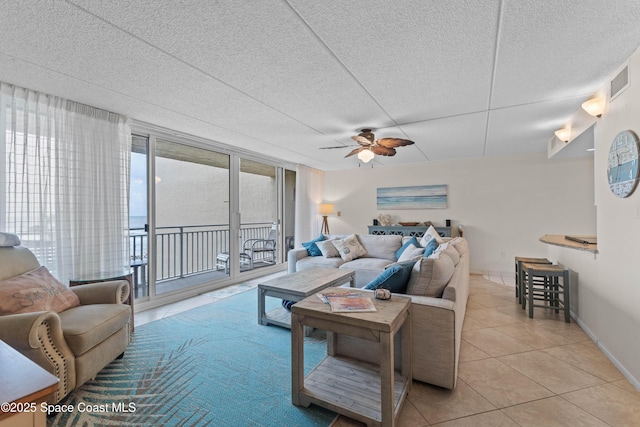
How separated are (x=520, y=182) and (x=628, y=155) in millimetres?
3490

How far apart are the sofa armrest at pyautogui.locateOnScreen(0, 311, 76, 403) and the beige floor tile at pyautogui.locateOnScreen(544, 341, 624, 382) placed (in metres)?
3.61

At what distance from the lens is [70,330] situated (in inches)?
69.2

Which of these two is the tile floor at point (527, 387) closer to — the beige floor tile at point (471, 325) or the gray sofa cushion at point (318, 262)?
the beige floor tile at point (471, 325)

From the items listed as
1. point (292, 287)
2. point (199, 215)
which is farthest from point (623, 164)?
point (199, 215)

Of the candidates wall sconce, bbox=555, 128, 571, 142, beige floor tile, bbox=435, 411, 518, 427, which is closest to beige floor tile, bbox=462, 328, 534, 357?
beige floor tile, bbox=435, 411, 518, 427

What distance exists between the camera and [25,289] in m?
1.92

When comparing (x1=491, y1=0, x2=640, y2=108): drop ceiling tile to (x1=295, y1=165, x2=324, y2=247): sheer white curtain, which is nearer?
(x1=491, y1=0, x2=640, y2=108): drop ceiling tile

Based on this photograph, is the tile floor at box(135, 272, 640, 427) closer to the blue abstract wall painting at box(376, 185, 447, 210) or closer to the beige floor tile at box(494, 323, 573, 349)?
the beige floor tile at box(494, 323, 573, 349)

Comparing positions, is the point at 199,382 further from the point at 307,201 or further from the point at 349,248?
the point at 307,201

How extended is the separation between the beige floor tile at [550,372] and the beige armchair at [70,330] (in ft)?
10.2

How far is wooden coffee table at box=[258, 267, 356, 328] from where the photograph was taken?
105 inches

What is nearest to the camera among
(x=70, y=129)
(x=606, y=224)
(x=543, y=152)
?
(x=606, y=224)

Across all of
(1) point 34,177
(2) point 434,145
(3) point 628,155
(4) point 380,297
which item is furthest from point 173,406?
(2) point 434,145

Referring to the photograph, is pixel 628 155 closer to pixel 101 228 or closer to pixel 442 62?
pixel 442 62
